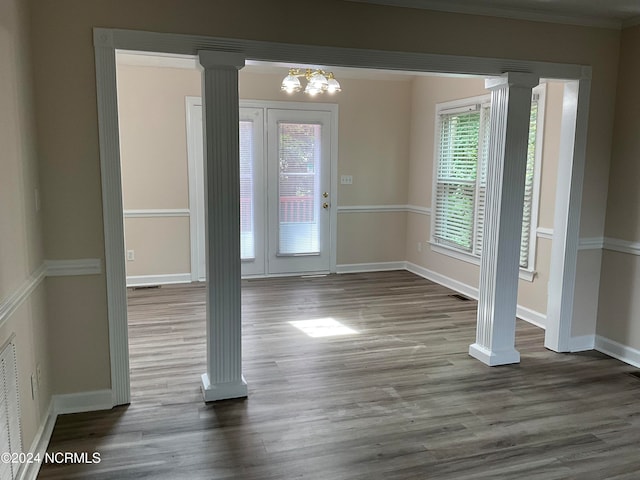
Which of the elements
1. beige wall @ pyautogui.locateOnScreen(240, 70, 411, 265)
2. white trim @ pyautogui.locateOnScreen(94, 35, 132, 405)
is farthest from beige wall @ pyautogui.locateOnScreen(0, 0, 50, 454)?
beige wall @ pyautogui.locateOnScreen(240, 70, 411, 265)

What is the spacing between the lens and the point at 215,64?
9.44 ft

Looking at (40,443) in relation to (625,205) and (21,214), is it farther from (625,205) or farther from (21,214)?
(625,205)

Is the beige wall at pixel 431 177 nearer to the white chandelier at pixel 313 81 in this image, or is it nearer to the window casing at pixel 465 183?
the window casing at pixel 465 183

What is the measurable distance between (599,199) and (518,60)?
4.21 ft

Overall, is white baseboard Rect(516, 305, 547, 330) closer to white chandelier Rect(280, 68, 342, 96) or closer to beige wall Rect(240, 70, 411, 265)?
beige wall Rect(240, 70, 411, 265)

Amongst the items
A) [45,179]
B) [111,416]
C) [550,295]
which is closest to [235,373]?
[111,416]

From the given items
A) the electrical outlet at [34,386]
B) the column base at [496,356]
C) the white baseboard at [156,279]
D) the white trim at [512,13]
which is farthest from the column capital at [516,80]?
the white baseboard at [156,279]

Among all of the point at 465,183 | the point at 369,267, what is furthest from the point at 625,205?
the point at 369,267

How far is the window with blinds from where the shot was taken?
5.22m

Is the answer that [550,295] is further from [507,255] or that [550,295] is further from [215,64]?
[215,64]

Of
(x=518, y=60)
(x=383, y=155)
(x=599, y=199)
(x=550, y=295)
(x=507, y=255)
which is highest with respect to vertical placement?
(x=518, y=60)

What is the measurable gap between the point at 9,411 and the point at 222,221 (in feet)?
4.74

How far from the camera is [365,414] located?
9.71 ft

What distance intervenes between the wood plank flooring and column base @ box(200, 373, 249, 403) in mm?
48
